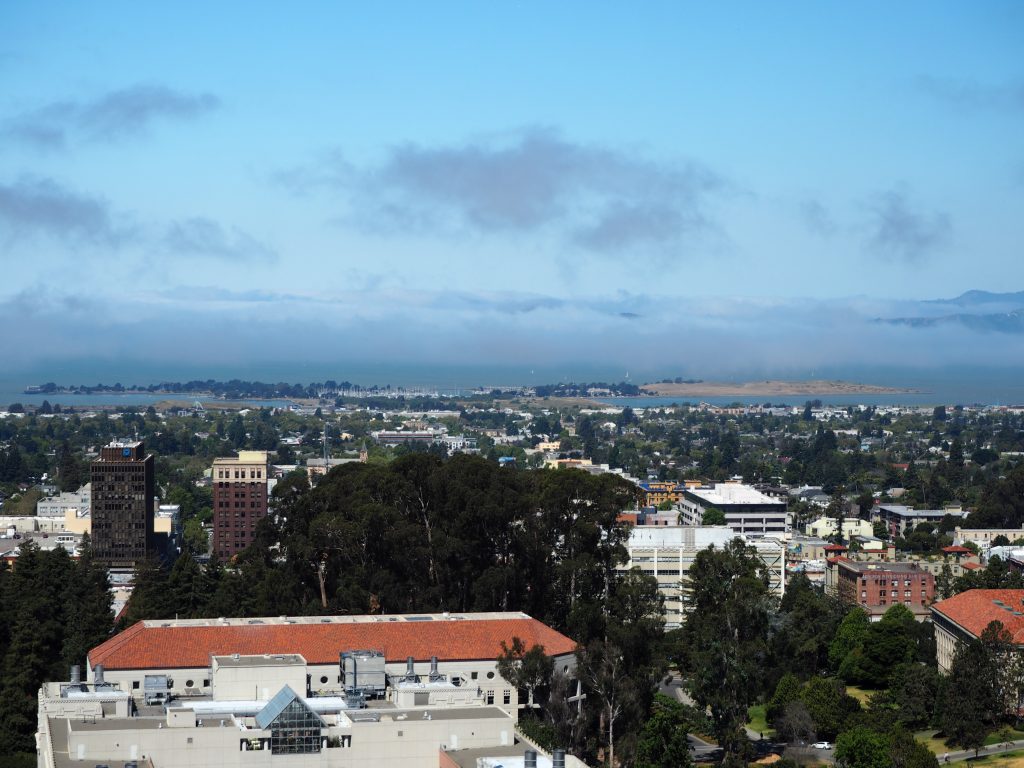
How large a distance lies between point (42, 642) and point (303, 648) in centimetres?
1136

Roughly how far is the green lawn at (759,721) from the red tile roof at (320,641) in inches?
348

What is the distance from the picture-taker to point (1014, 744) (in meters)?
56.2

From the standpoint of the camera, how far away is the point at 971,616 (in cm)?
6762

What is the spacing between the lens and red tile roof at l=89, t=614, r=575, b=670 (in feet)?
165

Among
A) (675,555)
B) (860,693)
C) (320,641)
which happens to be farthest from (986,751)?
(675,555)

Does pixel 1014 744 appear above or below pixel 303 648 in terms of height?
below

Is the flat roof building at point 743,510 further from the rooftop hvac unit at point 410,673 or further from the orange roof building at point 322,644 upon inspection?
the rooftop hvac unit at point 410,673

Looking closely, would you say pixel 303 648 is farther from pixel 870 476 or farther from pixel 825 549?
pixel 870 476

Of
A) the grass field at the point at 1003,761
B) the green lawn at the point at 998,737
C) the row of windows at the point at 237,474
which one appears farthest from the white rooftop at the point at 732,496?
the grass field at the point at 1003,761

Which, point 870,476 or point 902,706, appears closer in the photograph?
point 902,706

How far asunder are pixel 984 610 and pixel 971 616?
628 millimetres

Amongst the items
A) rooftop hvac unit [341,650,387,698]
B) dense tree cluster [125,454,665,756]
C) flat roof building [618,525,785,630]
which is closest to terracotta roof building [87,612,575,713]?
rooftop hvac unit [341,650,387,698]

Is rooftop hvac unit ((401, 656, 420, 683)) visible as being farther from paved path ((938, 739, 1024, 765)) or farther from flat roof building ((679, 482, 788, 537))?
flat roof building ((679, 482, 788, 537))

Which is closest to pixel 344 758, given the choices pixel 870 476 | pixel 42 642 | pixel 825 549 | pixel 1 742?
pixel 1 742
